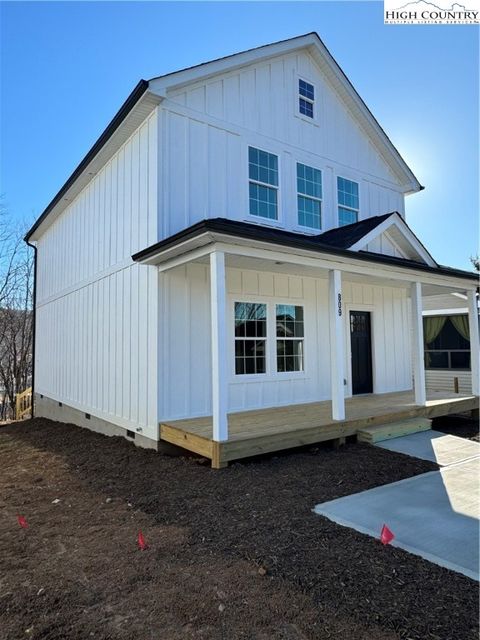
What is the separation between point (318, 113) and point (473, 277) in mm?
5461

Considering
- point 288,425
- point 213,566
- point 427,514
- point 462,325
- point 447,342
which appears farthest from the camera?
point 447,342

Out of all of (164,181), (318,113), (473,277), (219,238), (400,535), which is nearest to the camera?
(400,535)

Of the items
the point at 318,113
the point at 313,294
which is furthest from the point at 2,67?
the point at 313,294

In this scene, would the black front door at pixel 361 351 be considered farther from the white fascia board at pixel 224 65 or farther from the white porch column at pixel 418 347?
the white fascia board at pixel 224 65

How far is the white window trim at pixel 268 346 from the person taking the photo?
26.0 feet

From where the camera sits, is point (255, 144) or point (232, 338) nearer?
point (232, 338)

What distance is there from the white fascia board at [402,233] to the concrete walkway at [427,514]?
4410mm

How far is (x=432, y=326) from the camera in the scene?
49.3 ft

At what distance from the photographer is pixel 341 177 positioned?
10.4m

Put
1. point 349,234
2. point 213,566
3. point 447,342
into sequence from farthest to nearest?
point 447,342, point 349,234, point 213,566

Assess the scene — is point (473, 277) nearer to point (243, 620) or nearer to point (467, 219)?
point (467, 219)

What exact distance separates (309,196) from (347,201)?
4.80 feet

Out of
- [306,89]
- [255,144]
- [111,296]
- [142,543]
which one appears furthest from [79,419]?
[306,89]

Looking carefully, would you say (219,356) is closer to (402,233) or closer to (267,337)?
(267,337)
